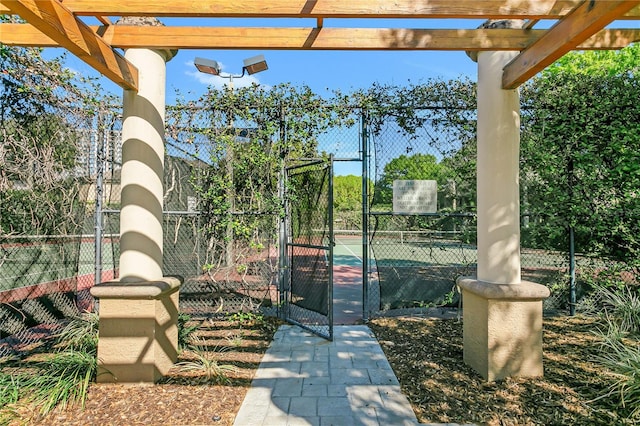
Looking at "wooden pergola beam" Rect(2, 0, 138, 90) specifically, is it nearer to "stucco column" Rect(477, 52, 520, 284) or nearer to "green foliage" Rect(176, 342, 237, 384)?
"green foliage" Rect(176, 342, 237, 384)

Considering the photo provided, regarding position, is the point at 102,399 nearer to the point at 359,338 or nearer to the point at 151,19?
the point at 359,338

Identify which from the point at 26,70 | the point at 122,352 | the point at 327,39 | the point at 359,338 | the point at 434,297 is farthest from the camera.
Result: the point at 434,297

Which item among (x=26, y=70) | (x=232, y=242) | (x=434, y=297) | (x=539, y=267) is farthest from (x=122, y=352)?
(x=539, y=267)

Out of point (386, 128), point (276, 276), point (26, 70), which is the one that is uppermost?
point (26, 70)

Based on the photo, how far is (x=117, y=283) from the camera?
3229 millimetres

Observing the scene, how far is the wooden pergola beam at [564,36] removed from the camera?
2.19 m

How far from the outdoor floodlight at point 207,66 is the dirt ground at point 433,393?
3468 mm

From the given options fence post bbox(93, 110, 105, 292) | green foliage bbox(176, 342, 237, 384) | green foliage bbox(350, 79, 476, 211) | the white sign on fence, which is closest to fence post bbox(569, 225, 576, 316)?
green foliage bbox(350, 79, 476, 211)

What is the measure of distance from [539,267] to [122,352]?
549 centimetres

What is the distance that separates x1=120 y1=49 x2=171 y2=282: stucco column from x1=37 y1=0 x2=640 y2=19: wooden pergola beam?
91cm

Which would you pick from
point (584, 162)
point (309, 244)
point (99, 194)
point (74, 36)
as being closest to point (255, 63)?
point (74, 36)

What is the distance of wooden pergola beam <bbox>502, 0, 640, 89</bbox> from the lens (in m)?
2.19

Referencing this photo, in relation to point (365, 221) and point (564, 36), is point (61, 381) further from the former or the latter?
point (564, 36)

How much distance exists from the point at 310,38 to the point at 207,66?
2275 millimetres
